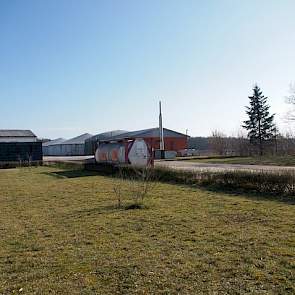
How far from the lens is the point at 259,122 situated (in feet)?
184

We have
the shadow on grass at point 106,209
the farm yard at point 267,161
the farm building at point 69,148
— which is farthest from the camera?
the farm building at point 69,148

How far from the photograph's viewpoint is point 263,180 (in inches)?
527

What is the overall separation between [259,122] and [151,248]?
51820mm

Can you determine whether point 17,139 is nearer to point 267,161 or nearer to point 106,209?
point 267,161

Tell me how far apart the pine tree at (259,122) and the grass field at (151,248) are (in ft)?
150

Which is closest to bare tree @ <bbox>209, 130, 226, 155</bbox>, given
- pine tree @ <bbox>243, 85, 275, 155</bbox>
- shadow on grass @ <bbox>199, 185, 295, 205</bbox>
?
pine tree @ <bbox>243, 85, 275, 155</bbox>

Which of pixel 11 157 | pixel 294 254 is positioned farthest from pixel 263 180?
pixel 11 157

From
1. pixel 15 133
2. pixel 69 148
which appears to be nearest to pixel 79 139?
pixel 69 148

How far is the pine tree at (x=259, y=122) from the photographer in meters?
55.7

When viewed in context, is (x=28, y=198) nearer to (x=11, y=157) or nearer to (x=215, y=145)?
(x=11, y=157)

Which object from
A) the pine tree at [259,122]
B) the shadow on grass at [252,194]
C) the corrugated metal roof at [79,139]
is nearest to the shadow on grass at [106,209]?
the shadow on grass at [252,194]

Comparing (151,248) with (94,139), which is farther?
(94,139)

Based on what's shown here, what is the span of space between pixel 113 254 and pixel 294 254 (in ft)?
8.59

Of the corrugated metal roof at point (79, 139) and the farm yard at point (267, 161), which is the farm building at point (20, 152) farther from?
the corrugated metal roof at point (79, 139)
